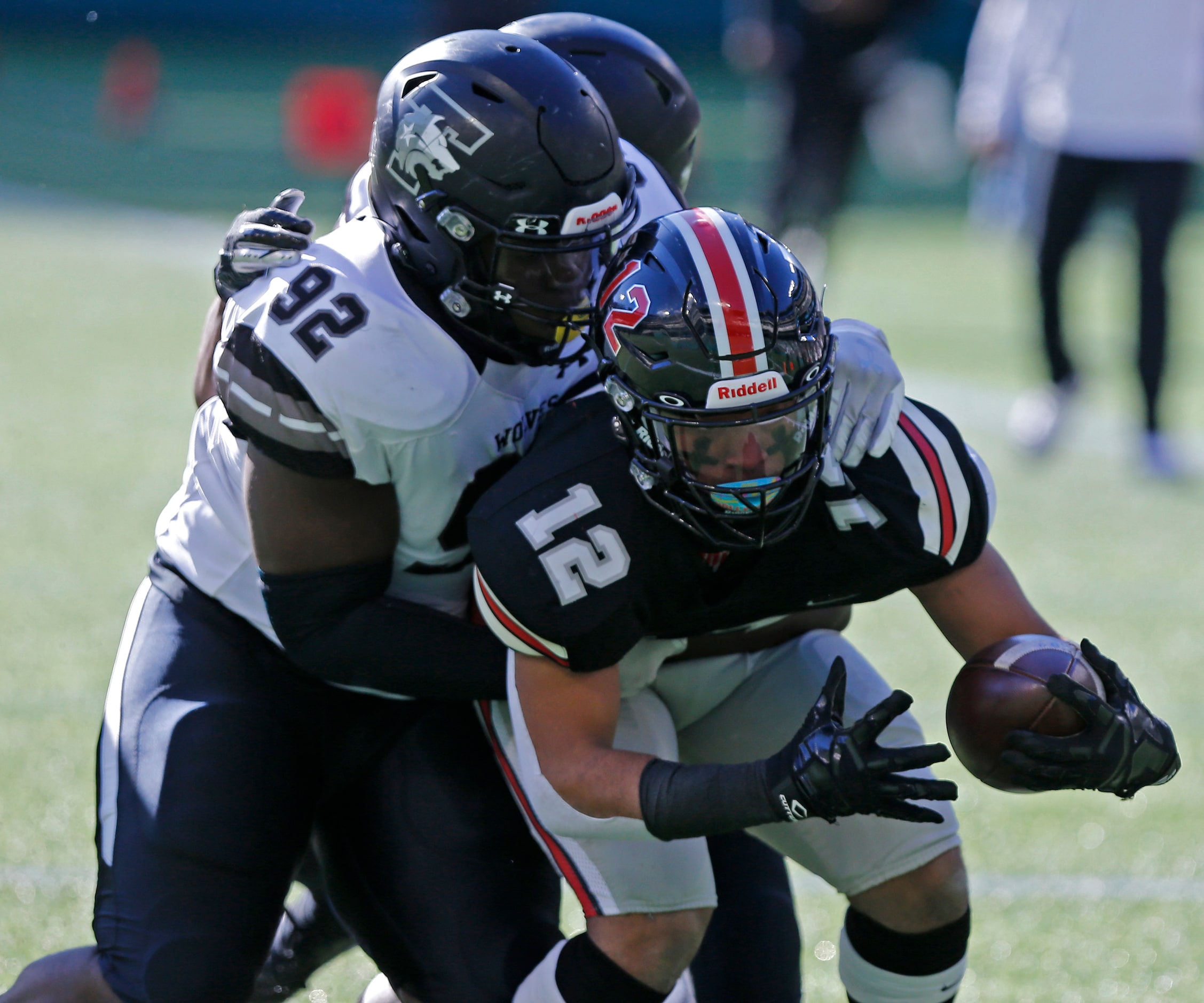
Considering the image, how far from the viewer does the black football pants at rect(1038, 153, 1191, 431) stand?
6930mm

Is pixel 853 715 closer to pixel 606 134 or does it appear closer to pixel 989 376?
pixel 606 134

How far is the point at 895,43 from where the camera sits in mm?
11906

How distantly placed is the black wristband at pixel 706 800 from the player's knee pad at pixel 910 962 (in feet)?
1.78

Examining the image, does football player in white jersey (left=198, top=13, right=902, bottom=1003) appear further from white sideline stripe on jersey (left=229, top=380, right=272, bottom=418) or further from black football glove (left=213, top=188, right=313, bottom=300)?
white sideline stripe on jersey (left=229, top=380, right=272, bottom=418)

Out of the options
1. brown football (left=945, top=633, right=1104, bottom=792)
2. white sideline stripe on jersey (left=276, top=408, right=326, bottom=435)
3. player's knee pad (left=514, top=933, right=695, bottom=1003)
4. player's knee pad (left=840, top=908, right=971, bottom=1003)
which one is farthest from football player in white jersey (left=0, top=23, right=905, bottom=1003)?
brown football (left=945, top=633, right=1104, bottom=792)

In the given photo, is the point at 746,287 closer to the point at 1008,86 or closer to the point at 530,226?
the point at 530,226

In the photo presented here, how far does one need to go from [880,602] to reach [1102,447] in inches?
97.9

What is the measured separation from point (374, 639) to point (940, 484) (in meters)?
0.99

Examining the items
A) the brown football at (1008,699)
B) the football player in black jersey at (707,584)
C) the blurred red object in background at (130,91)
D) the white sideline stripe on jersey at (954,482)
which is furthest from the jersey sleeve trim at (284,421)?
the blurred red object in background at (130,91)

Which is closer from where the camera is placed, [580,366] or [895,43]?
[580,366]

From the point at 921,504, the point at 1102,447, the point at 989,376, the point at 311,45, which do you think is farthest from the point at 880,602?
the point at 311,45

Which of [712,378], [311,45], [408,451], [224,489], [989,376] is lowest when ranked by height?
[311,45]

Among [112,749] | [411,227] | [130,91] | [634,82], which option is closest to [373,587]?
[112,749]

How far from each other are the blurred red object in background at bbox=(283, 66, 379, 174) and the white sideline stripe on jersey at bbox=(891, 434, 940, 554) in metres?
12.9
